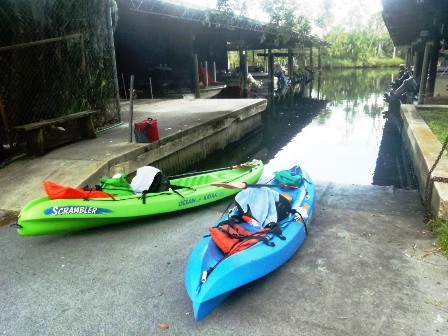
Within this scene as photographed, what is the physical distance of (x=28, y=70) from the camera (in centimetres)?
690

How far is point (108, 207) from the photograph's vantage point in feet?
14.8

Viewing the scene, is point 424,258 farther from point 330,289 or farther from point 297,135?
point 297,135

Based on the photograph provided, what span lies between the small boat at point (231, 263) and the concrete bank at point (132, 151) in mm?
2713

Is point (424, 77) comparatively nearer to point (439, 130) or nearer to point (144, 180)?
point (439, 130)

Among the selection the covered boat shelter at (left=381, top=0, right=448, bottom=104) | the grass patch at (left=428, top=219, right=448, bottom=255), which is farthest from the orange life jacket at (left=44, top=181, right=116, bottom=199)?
the covered boat shelter at (left=381, top=0, right=448, bottom=104)

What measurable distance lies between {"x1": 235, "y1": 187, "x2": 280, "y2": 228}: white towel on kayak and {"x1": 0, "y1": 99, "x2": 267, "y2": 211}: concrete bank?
2.53 m

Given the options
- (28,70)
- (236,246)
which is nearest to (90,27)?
(28,70)

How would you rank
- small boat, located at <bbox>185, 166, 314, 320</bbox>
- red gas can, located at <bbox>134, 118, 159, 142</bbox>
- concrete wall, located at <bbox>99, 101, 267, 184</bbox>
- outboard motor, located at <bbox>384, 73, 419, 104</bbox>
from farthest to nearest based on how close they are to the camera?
outboard motor, located at <bbox>384, 73, 419, 104</bbox> < red gas can, located at <bbox>134, 118, 159, 142</bbox> < concrete wall, located at <bbox>99, 101, 267, 184</bbox> < small boat, located at <bbox>185, 166, 314, 320</bbox>

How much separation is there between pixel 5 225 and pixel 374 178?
23.3 ft

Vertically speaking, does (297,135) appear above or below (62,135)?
below

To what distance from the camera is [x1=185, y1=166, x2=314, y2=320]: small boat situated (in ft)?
9.54

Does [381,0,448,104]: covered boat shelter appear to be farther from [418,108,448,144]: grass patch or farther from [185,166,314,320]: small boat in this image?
[185,166,314,320]: small boat

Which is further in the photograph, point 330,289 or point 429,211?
point 429,211

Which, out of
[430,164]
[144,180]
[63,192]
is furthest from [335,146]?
[63,192]
